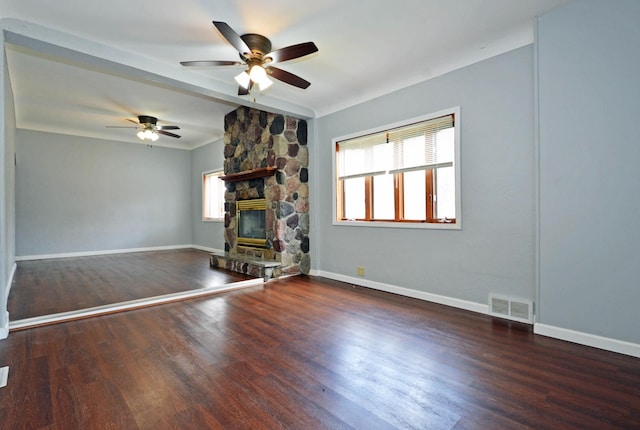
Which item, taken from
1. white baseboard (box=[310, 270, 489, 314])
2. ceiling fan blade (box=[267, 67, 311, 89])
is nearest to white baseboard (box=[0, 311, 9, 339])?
ceiling fan blade (box=[267, 67, 311, 89])

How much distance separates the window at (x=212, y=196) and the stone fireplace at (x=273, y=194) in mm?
2283

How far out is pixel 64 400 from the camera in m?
1.78

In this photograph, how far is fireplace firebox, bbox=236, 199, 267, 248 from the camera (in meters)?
5.55

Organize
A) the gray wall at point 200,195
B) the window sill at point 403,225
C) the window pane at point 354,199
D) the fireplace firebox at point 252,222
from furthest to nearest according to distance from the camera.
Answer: the gray wall at point 200,195
the fireplace firebox at point 252,222
the window pane at point 354,199
the window sill at point 403,225

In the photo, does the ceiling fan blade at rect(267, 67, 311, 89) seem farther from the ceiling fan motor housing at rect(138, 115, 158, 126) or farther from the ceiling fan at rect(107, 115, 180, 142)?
the ceiling fan motor housing at rect(138, 115, 158, 126)

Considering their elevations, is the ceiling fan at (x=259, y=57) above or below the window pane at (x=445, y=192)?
above

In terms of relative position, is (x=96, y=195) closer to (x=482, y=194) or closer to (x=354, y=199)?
(x=354, y=199)

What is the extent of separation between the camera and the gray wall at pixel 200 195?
7.86 m

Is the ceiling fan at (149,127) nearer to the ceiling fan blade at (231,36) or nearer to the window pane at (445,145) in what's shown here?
the ceiling fan blade at (231,36)

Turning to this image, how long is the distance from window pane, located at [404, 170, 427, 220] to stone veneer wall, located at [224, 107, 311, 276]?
195cm

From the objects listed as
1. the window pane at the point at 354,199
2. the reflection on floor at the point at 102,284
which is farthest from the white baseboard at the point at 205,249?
the window pane at the point at 354,199

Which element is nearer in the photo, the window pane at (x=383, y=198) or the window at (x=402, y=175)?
the window at (x=402, y=175)

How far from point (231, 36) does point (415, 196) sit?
2699 mm

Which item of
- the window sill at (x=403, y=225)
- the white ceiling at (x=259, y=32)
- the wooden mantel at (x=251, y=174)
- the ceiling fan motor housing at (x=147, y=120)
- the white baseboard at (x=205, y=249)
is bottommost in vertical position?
the white baseboard at (x=205, y=249)
